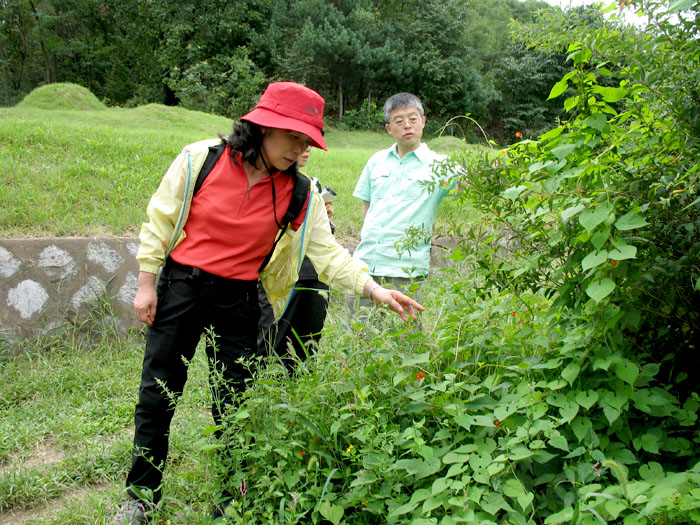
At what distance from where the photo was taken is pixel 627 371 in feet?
5.53

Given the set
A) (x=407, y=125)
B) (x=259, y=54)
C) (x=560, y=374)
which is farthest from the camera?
(x=259, y=54)

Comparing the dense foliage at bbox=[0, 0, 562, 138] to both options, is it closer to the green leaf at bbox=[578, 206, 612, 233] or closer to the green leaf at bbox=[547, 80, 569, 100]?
the green leaf at bbox=[547, 80, 569, 100]

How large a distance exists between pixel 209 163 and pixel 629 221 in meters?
1.72

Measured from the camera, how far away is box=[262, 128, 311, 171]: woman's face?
2525 mm

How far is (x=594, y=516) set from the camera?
1.58 m

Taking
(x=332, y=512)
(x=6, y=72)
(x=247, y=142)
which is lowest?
(x=6, y=72)

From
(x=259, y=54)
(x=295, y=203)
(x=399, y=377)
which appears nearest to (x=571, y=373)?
(x=399, y=377)

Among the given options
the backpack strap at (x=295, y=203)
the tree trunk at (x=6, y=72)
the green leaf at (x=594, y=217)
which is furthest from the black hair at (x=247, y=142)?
the tree trunk at (x=6, y=72)

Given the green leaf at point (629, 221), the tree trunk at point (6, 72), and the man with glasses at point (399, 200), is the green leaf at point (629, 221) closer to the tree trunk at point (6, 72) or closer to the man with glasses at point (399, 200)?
the man with glasses at point (399, 200)

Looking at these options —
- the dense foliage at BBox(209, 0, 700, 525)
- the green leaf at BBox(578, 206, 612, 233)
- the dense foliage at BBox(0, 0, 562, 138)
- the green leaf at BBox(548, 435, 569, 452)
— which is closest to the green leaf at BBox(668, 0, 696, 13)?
the dense foliage at BBox(209, 0, 700, 525)

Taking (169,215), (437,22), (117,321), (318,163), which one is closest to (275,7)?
(437,22)

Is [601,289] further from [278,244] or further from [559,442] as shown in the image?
[278,244]

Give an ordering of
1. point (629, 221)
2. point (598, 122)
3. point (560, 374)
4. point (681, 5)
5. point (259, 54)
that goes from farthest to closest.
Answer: point (259, 54), point (560, 374), point (598, 122), point (629, 221), point (681, 5)

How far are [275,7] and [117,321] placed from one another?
2559 cm
